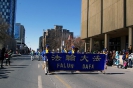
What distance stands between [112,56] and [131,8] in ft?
32.7

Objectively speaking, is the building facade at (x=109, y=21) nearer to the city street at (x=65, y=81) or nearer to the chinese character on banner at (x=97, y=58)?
the chinese character on banner at (x=97, y=58)

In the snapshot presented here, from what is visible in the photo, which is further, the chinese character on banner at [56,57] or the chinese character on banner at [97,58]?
the chinese character on banner at [97,58]

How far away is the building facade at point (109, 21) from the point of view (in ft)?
108

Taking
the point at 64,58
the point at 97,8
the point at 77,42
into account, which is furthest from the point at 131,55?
the point at 77,42

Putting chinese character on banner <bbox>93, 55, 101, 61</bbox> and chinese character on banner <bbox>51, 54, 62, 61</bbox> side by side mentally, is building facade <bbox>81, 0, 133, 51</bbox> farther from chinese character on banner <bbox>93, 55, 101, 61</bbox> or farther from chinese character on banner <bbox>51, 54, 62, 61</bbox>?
chinese character on banner <bbox>51, 54, 62, 61</bbox>

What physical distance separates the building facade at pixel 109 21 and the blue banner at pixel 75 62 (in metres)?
17.9

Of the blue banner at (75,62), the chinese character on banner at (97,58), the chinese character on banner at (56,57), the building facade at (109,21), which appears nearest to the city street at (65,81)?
the blue banner at (75,62)

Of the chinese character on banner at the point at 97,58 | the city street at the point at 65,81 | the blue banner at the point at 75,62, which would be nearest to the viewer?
the city street at the point at 65,81

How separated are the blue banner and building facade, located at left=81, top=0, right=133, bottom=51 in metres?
17.9

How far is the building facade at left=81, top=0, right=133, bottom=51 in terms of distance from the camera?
108 feet

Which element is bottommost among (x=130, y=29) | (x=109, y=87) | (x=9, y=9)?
(x=109, y=87)

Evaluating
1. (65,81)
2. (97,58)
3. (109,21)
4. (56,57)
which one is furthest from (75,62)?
(109,21)

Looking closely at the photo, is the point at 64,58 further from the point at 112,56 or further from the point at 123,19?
the point at 123,19

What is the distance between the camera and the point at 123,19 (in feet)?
108
